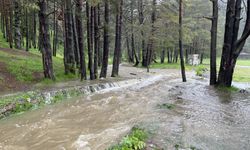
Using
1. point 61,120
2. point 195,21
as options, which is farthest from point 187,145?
point 195,21

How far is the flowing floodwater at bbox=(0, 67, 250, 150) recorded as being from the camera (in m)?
6.26

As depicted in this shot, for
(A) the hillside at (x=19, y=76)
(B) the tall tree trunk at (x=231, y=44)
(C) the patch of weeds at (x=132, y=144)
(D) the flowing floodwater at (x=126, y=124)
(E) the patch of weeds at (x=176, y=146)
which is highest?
(B) the tall tree trunk at (x=231, y=44)

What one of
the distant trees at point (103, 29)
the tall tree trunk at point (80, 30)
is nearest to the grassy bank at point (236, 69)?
the distant trees at point (103, 29)

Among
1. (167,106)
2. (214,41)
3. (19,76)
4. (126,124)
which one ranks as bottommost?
(126,124)

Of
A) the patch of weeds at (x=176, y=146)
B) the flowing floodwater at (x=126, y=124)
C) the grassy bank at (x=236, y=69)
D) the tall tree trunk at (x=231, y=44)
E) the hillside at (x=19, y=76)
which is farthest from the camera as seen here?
the grassy bank at (x=236, y=69)

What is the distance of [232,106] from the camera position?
35.1ft

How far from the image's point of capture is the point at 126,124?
25.5ft

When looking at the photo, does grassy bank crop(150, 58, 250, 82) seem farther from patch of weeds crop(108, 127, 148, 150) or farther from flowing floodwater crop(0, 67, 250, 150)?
patch of weeds crop(108, 127, 148, 150)

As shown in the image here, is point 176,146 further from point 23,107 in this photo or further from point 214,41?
point 214,41

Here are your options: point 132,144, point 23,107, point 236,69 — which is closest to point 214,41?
point 23,107

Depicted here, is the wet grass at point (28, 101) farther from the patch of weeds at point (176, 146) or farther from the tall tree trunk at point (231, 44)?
the tall tree trunk at point (231, 44)

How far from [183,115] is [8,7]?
19.8 meters

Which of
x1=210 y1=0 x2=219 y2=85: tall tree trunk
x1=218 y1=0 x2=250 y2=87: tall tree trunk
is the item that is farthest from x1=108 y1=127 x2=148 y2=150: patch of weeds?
x1=210 y1=0 x2=219 y2=85: tall tree trunk

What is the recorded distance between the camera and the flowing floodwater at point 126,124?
20.5 feet
